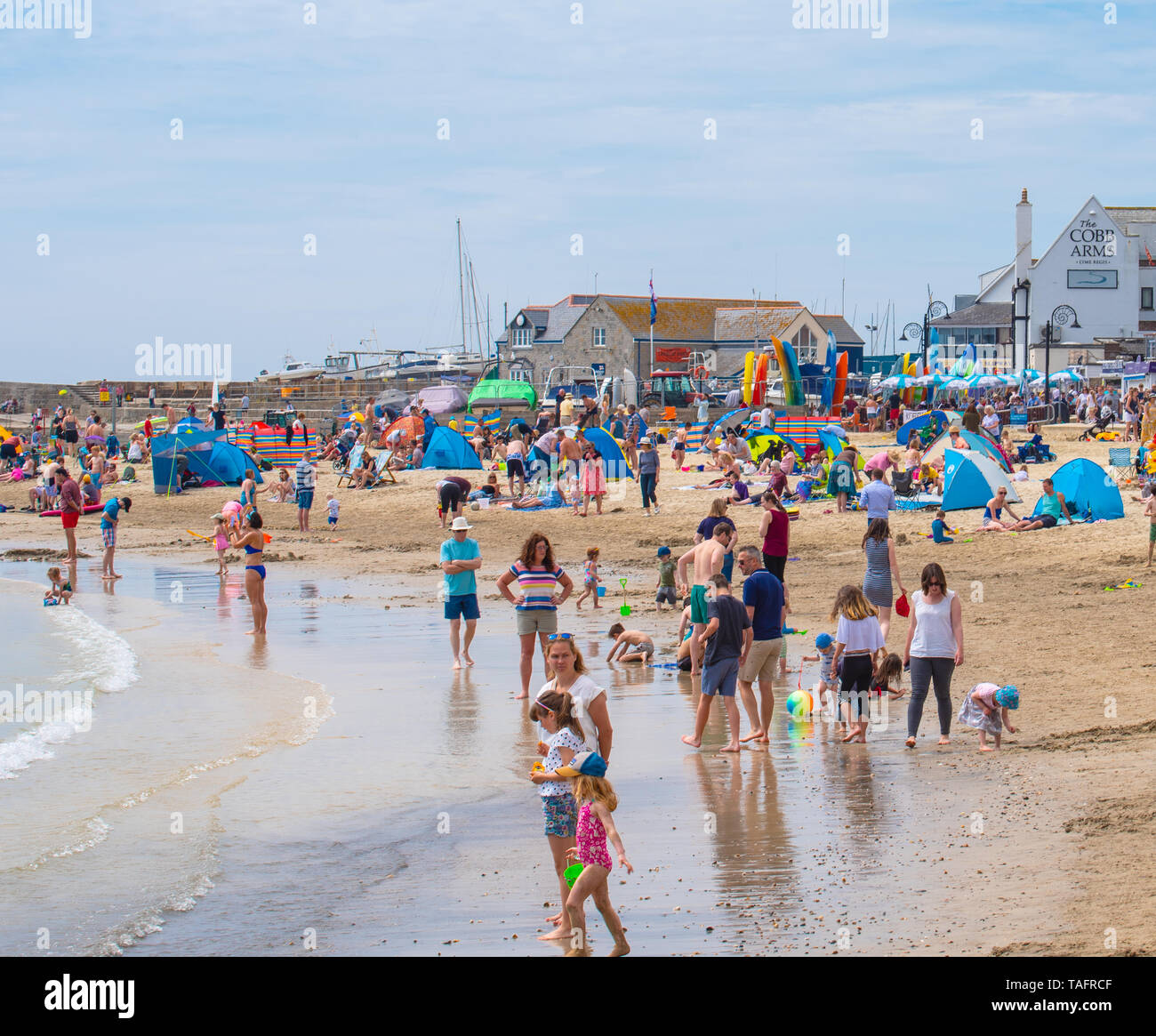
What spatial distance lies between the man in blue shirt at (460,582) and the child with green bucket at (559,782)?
5130 mm

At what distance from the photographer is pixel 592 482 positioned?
24.1 m

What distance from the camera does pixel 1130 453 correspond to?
968 inches

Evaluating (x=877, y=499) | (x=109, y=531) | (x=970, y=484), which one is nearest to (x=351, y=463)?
(x=109, y=531)

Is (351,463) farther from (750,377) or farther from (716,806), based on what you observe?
(716,806)

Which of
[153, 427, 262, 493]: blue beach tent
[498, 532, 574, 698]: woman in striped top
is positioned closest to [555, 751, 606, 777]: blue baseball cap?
[498, 532, 574, 698]: woman in striped top

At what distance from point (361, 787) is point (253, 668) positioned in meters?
4.71

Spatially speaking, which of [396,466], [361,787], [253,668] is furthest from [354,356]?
[361,787]

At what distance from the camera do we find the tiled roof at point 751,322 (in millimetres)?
61681

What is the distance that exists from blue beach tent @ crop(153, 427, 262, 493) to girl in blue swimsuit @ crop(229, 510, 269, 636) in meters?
17.1

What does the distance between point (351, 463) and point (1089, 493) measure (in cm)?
1825

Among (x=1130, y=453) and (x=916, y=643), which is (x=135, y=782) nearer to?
(x=916, y=643)

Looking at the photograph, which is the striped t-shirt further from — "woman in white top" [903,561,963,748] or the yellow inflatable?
the yellow inflatable
